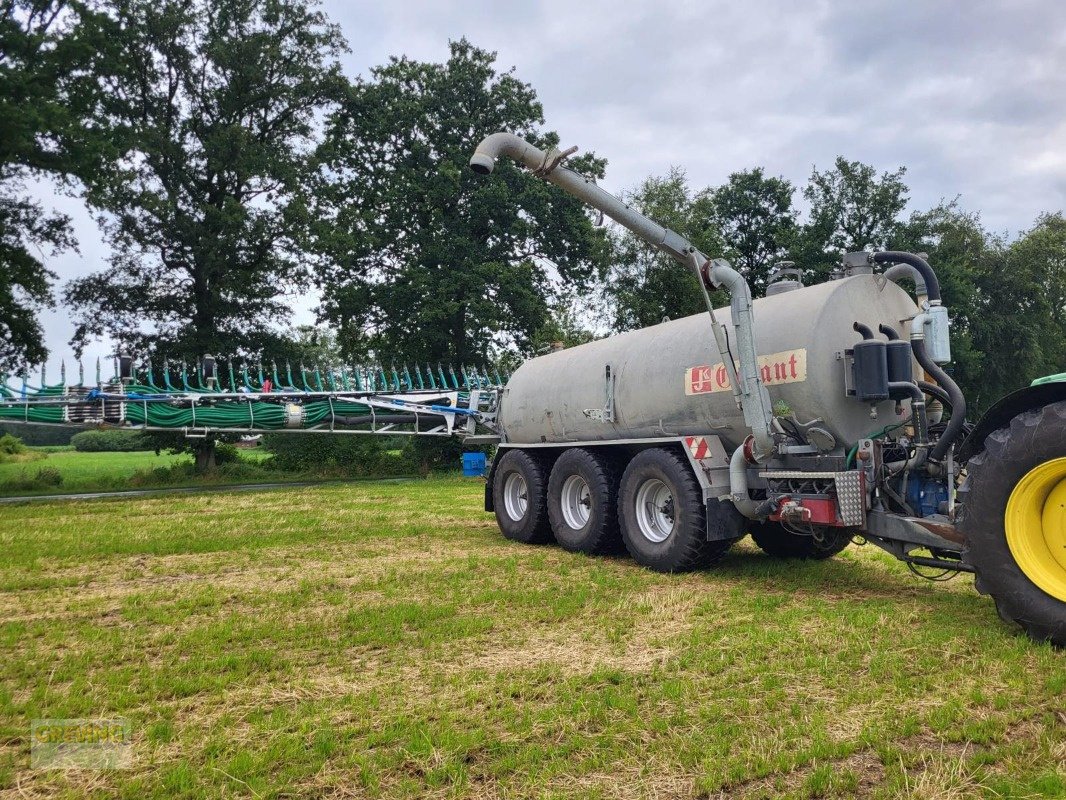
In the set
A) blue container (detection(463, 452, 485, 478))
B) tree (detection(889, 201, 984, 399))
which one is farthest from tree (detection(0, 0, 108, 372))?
tree (detection(889, 201, 984, 399))

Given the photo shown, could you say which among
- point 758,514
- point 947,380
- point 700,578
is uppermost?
point 947,380

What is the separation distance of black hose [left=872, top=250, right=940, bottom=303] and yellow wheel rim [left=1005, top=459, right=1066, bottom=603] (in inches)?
100

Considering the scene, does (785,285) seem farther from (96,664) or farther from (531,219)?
(531,219)

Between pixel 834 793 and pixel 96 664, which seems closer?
pixel 834 793

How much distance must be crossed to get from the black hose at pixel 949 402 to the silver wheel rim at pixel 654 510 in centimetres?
281

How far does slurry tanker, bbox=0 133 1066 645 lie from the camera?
5.06 meters

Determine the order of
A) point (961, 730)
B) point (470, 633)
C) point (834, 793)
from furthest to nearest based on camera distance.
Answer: point (470, 633)
point (961, 730)
point (834, 793)

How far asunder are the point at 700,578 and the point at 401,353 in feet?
83.5

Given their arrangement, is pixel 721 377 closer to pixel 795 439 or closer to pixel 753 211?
pixel 795 439

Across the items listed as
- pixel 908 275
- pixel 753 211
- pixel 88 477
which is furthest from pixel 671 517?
pixel 753 211

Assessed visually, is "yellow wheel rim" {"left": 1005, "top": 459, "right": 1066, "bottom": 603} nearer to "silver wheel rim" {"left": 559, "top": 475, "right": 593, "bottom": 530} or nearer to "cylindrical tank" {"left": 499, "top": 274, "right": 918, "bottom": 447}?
"cylindrical tank" {"left": 499, "top": 274, "right": 918, "bottom": 447}

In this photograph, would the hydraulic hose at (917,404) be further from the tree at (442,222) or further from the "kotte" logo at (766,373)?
the tree at (442,222)

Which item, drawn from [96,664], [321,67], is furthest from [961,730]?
[321,67]

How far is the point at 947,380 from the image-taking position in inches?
264
